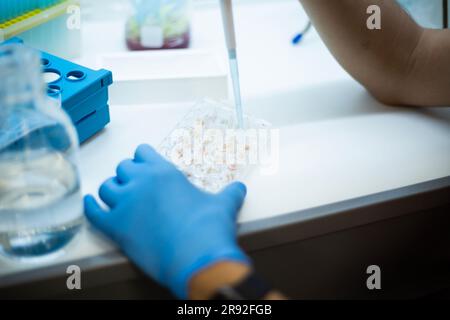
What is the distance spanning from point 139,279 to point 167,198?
14 centimetres

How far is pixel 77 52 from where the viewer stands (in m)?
1.23

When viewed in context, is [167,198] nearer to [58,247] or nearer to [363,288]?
[58,247]

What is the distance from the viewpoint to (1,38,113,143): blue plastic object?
92 centimetres

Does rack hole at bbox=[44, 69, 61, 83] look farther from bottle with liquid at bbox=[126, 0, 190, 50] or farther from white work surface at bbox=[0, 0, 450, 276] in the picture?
bottle with liquid at bbox=[126, 0, 190, 50]

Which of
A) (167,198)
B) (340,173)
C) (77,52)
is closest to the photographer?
(167,198)

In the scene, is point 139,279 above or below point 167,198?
below

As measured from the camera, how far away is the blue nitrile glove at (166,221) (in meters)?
0.71

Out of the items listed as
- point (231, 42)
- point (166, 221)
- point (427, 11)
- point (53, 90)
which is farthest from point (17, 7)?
point (427, 11)

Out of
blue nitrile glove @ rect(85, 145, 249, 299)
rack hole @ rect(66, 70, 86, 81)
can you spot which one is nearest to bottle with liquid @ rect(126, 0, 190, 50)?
rack hole @ rect(66, 70, 86, 81)

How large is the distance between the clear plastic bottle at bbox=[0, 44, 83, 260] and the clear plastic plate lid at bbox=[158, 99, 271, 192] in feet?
0.65

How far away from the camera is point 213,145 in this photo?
0.97 meters
